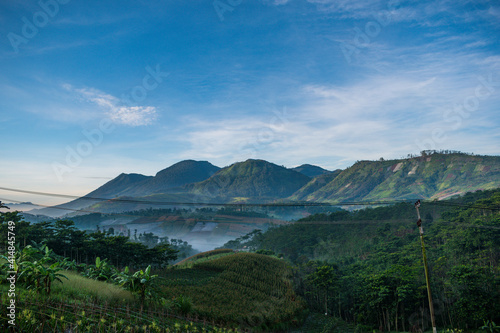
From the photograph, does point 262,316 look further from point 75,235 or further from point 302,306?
point 75,235

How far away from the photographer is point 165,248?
3566 cm

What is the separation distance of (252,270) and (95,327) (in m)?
32.3

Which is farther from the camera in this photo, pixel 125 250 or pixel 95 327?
pixel 125 250

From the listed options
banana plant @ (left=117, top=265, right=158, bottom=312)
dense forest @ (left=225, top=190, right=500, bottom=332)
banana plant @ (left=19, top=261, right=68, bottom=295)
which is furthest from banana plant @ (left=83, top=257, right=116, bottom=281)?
dense forest @ (left=225, top=190, right=500, bottom=332)

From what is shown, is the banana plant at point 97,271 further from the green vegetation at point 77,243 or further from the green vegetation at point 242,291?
the green vegetation at point 77,243

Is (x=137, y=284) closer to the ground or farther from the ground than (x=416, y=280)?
farther from the ground

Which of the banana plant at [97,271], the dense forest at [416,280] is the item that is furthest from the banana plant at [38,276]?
the dense forest at [416,280]

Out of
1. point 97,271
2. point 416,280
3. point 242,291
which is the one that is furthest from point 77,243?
point 416,280

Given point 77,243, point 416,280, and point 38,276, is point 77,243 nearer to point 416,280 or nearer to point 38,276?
point 38,276

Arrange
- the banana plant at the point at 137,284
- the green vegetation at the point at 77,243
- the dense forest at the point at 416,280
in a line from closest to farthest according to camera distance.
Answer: the banana plant at the point at 137,284 → the dense forest at the point at 416,280 → the green vegetation at the point at 77,243

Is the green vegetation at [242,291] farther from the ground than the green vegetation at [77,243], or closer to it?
closer to it

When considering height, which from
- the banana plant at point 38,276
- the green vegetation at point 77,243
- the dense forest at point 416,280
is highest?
the banana plant at point 38,276

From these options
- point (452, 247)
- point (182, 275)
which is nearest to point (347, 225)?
point (452, 247)

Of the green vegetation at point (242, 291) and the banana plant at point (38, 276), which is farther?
the green vegetation at point (242, 291)
